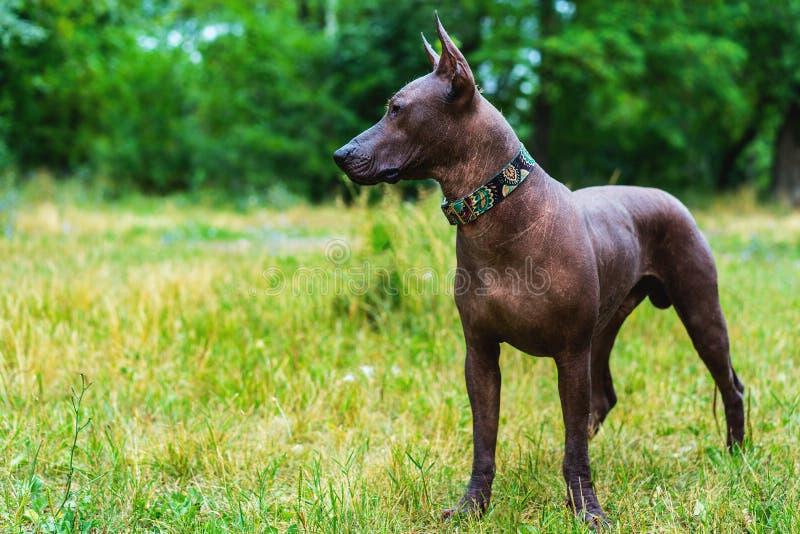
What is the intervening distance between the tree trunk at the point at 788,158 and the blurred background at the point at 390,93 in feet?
0.11

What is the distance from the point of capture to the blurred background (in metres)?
14.3

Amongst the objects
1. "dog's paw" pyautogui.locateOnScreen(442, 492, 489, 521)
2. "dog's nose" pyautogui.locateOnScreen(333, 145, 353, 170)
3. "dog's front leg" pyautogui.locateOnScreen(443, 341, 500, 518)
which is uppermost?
"dog's nose" pyautogui.locateOnScreen(333, 145, 353, 170)

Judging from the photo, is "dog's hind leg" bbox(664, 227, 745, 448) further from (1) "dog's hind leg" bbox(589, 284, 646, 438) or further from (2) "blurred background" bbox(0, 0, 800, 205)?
(2) "blurred background" bbox(0, 0, 800, 205)

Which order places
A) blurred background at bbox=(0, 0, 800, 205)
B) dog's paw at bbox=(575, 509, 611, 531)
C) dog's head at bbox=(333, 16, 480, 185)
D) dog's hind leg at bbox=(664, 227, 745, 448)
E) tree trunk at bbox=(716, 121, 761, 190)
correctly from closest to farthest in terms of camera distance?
dog's head at bbox=(333, 16, 480, 185) → dog's paw at bbox=(575, 509, 611, 531) → dog's hind leg at bbox=(664, 227, 745, 448) → blurred background at bbox=(0, 0, 800, 205) → tree trunk at bbox=(716, 121, 761, 190)

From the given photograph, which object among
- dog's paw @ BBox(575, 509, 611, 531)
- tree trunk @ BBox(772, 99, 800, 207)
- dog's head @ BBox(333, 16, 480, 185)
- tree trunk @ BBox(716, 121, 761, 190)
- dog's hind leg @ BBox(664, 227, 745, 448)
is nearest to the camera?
dog's head @ BBox(333, 16, 480, 185)

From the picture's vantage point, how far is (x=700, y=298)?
3.03 m

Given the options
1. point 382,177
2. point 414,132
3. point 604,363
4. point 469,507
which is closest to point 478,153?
point 414,132

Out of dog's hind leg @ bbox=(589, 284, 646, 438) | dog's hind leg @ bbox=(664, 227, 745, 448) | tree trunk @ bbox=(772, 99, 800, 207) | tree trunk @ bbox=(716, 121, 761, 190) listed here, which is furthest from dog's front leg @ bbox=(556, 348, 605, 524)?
tree trunk @ bbox=(716, 121, 761, 190)

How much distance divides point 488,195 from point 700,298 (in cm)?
122

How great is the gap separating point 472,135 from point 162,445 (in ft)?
6.34

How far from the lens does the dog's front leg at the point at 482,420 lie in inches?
104

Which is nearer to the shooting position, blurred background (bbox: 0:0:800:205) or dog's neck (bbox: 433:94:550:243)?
dog's neck (bbox: 433:94:550:243)

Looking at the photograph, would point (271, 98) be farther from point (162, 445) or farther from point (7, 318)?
point (162, 445)

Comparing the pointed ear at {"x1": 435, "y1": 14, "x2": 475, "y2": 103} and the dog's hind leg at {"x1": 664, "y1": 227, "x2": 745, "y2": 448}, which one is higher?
the pointed ear at {"x1": 435, "y1": 14, "x2": 475, "y2": 103}
